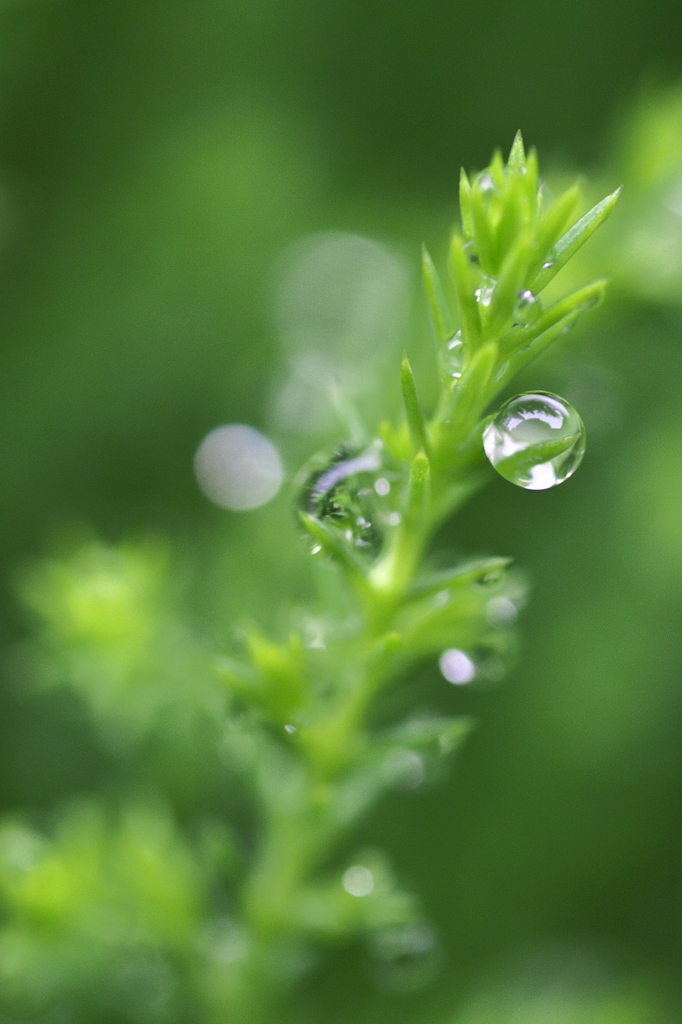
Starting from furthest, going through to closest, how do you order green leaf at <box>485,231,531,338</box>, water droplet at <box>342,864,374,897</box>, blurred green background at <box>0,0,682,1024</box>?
blurred green background at <box>0,0,682,1024</box>, water droplet at <box>342,864,374,897</box>, green leaf at <box>485,231,531,338</box>

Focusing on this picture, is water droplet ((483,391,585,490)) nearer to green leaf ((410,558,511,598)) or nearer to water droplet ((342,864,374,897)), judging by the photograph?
green leaf ((410,558,511,598))

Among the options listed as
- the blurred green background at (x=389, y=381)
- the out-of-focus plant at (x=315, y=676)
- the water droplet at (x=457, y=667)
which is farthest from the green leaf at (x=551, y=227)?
the blurred green background at (x=389, y=381)

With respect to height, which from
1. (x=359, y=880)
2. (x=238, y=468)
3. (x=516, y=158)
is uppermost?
(x=238, y=468)

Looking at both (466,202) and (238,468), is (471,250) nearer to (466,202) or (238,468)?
(466,202)

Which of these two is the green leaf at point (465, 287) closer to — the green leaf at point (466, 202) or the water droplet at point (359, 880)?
the green leaf at point (466, 202)

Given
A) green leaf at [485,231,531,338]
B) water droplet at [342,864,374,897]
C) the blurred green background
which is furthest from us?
the blurred green background

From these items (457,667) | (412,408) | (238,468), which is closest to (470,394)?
(412,408)

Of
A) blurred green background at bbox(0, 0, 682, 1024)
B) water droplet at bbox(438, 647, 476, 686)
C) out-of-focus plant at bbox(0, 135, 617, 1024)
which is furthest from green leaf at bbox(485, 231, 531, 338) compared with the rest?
blurred green background at bbox(0, 0, 682, 1024)
